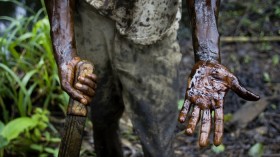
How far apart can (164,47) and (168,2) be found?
0.78 ft

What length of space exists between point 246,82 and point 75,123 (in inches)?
99.0

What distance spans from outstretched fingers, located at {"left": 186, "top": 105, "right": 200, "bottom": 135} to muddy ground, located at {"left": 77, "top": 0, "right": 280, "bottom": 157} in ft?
5.17

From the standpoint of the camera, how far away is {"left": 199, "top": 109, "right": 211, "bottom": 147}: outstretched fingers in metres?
1.69

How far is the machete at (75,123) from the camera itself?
189 centimetres

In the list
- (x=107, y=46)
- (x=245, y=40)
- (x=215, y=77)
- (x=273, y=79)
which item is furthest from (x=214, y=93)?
(x=245, y=40)

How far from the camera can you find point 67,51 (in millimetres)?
1972

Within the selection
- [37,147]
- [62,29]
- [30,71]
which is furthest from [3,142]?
[62,29]

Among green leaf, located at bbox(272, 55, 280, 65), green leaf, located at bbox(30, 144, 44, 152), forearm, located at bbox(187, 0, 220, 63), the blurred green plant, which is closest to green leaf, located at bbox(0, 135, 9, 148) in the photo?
green leaf, located at bbox(30, 144, 44, 152)

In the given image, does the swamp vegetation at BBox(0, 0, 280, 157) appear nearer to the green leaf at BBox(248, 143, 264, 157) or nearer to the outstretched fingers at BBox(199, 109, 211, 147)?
the green leaf at BBox(248, 143, 264, 157)

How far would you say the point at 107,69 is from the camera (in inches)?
96.6

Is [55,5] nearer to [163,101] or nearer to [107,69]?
[107,69]

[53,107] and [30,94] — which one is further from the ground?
[30,94]

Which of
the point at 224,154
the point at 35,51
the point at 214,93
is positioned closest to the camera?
Answer: the point at 214,93

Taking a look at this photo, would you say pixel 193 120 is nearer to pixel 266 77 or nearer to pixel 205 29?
pixel 205 29
